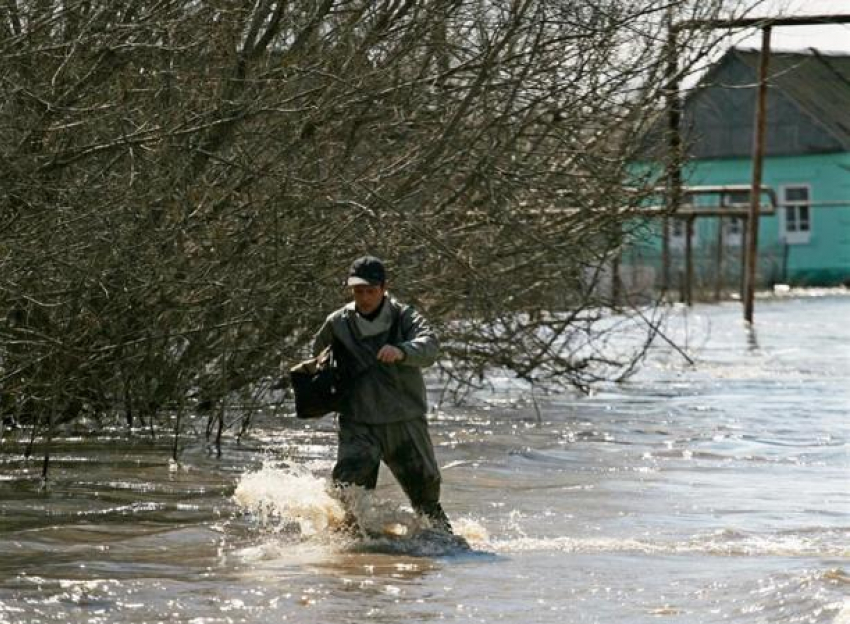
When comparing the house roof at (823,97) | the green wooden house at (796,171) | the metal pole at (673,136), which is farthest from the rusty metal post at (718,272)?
the metal pole at (673,136)

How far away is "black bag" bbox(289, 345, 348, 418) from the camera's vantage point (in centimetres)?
1103

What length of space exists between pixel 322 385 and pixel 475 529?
52.8 inches

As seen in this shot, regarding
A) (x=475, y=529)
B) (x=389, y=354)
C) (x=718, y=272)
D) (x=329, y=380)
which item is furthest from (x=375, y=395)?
(x=718, y=272)

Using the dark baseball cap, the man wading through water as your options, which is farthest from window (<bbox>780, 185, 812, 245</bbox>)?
the dark baseball cap

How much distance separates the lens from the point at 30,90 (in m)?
11.6

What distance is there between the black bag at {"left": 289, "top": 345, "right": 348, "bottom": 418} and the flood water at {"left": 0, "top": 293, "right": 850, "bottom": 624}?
58 centimetres

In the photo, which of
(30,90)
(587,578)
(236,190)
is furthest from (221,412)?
(587,578)

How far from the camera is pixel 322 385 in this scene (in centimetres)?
1104

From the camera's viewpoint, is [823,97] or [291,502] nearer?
[291,502]

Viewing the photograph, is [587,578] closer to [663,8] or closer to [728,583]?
[728,583]

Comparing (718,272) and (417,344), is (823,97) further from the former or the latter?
(417,344)

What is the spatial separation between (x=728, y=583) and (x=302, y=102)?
5146 millimetres

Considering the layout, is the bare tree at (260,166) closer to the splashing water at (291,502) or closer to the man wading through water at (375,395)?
the splashing water at (291,502)

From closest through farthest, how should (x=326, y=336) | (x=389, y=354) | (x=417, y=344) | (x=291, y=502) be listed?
(x=389, y=354) → (x=417, y=344) → (x=326, y=336) → (x=291, y=502)
